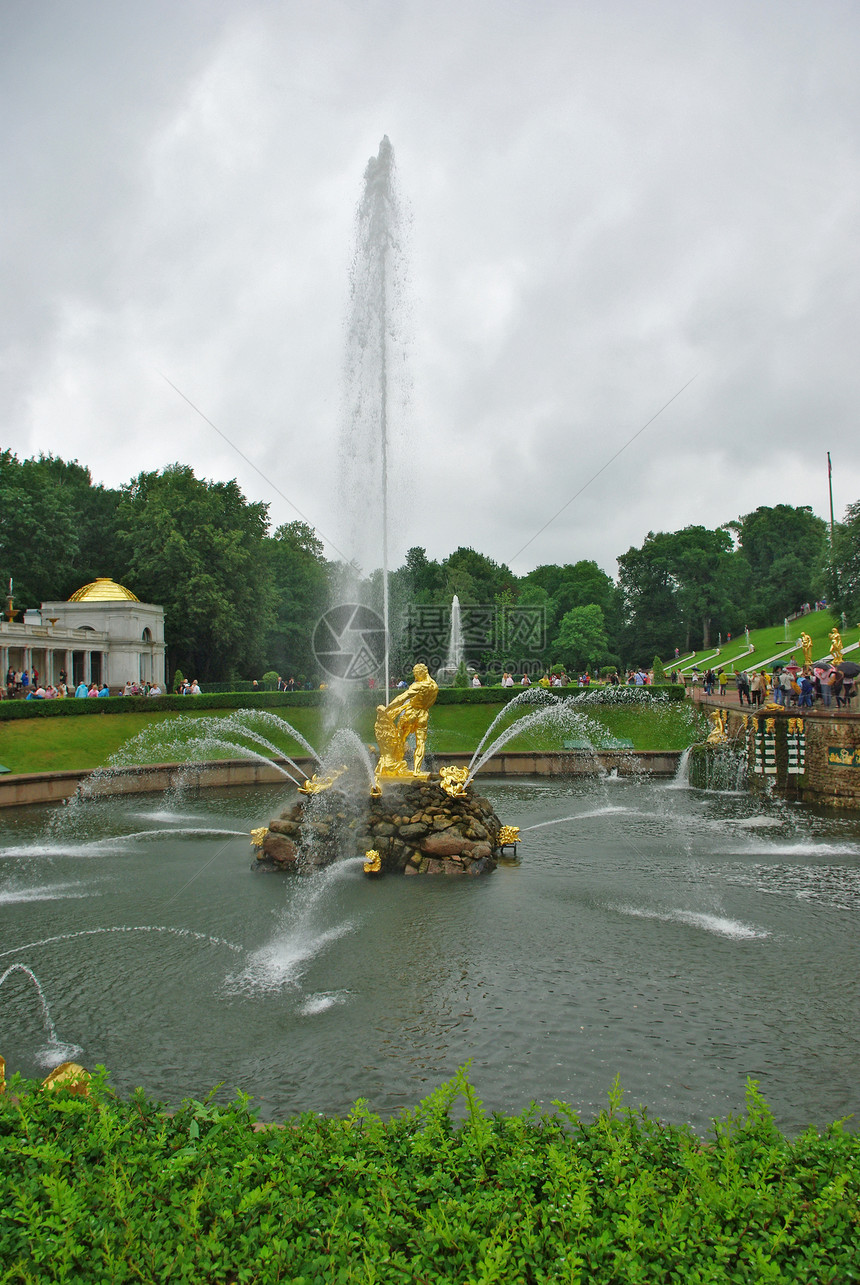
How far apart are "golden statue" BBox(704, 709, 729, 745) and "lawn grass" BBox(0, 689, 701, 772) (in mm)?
2438

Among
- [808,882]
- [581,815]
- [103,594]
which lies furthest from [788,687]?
[103,594]

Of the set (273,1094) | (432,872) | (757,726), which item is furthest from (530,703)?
(273,1094)

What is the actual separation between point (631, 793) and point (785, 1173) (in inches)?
772

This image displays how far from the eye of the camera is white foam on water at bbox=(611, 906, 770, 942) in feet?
34.7

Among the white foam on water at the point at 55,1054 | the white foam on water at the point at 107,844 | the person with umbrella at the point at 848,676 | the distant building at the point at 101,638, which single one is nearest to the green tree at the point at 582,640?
the distant building at the point at 101,638

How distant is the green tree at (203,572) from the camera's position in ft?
166

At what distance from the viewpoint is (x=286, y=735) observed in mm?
32719

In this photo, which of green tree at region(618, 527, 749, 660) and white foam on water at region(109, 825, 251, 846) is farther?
green tree at region(618, 527, 749, 660)

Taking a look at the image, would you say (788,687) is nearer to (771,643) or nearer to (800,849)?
(800,849)

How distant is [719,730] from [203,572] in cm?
3509

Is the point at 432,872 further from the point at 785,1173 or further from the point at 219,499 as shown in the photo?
the point at 219,499

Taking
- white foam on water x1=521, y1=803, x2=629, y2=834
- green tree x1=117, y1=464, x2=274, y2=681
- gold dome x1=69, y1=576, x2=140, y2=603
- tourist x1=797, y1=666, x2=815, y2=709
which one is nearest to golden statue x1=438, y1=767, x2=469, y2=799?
white foam on water x1=521, y1=803, x2=629, y2=834

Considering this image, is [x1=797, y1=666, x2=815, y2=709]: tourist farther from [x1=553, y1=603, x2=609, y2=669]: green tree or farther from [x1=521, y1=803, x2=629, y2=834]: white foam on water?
[x1=553, y1=603, x2=609, y2=669]: green tree

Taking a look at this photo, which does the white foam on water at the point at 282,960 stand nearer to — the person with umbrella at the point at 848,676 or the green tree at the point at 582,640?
the person with umbrella at the point at 848,676
